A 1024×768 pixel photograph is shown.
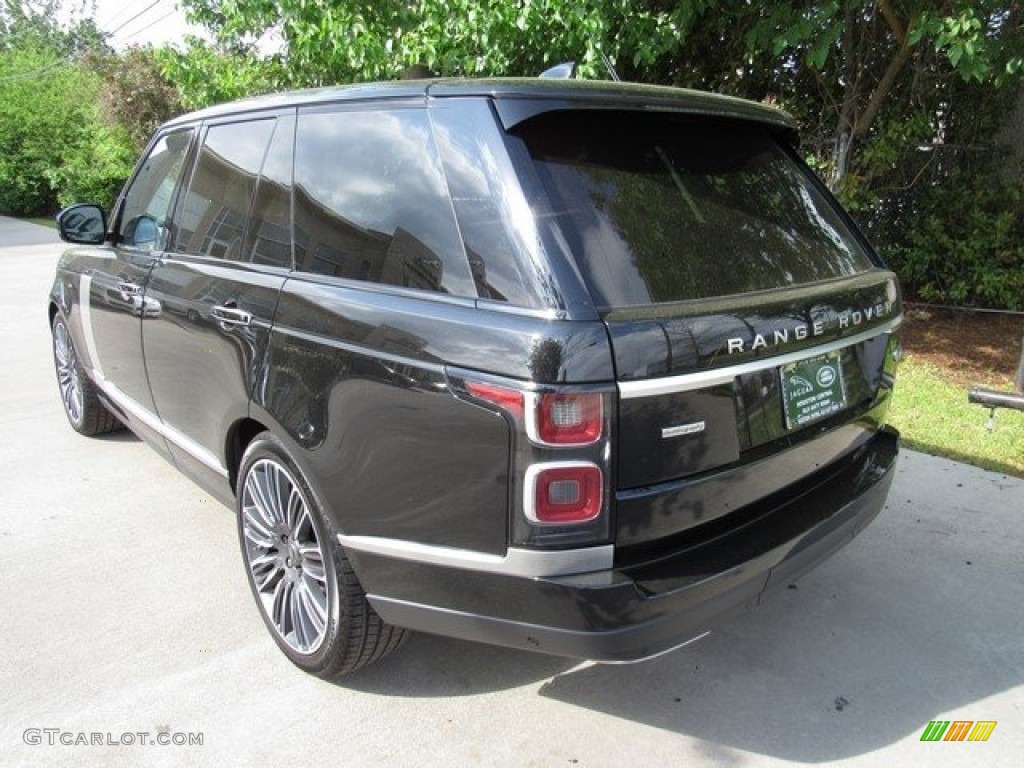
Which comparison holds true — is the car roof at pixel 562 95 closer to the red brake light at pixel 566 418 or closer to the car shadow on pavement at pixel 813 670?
the red brake light at pixel 566 418

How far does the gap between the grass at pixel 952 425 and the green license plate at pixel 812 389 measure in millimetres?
2530

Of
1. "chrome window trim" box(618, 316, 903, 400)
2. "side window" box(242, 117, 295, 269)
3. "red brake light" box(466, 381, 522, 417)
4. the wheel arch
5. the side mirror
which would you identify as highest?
"side window" box(242, 117, 295, 269)

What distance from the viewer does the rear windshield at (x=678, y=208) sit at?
2.15 m

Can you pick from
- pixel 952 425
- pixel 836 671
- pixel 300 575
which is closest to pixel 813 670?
pixel 836 671

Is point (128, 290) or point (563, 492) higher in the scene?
point (128, 290)

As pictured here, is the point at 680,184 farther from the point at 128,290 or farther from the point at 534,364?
the point at 128,290

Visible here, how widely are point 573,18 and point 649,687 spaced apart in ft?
15.4

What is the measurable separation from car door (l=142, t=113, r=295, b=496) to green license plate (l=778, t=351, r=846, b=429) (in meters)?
1.61

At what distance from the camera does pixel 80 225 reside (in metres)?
4.23

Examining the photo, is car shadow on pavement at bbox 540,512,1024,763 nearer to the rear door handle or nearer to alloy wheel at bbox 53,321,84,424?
the rear door handle

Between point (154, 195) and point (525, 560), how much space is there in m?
2.87

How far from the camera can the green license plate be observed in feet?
7.72

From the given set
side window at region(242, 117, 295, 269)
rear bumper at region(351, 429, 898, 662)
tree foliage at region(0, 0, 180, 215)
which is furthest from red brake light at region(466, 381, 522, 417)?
tree foliage at region(0, 0, 180, 215)

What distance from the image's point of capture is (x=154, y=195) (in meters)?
3.89
